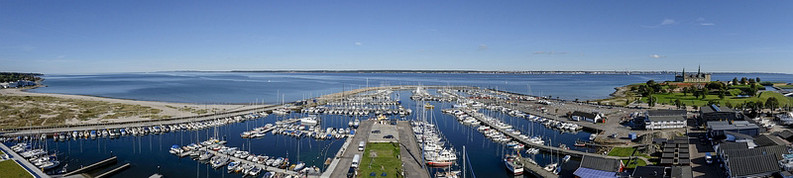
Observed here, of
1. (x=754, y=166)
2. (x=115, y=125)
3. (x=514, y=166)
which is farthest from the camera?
(x=115, y=125)

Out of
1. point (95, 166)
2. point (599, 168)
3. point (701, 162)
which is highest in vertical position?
point (599, 168)

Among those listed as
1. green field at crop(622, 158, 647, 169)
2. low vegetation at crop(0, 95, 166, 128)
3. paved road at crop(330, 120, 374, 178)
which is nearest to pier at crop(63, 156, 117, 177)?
paved road at crop(330, 120, 374, 178)

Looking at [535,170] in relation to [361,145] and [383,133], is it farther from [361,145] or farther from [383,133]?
[383,133]

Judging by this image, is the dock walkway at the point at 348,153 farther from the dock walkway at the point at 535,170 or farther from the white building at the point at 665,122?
the white building at the point at 665,122

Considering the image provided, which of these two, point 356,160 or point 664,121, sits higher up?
point 664,121

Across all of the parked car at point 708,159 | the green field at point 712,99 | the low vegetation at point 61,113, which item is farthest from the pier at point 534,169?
the low vegetation at point 61,113

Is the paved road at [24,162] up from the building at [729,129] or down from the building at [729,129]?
down

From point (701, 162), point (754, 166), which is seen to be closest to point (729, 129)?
point (701, 162)
